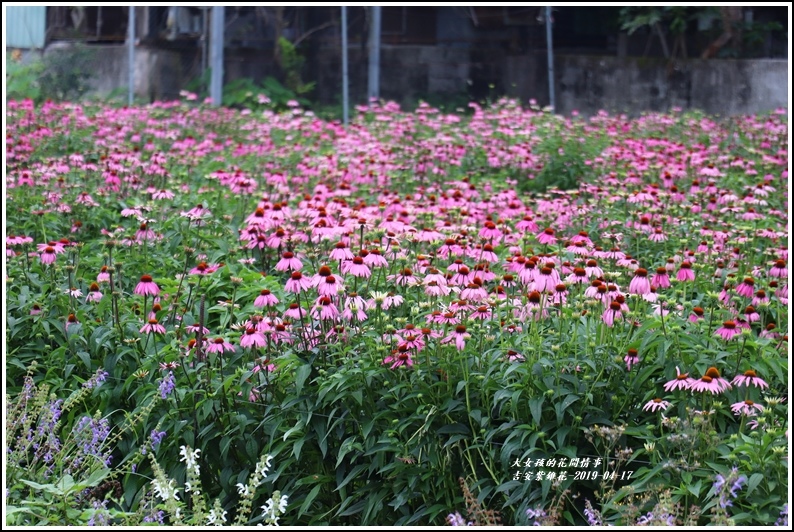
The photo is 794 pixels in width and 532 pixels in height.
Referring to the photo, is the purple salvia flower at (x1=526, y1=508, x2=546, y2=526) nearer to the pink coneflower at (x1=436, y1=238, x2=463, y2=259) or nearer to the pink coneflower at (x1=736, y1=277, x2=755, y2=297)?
the pink coneflower at (x1=736, y1=277, x2=755, y2=297)

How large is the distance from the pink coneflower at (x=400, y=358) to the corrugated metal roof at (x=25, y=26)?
14.4 meters

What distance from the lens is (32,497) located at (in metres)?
2.76

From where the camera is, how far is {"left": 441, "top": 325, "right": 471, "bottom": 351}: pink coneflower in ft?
9.75

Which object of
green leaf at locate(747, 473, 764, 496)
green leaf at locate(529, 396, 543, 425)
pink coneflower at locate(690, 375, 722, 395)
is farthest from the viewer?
green leaf at locate(529, 396, 543, 425)

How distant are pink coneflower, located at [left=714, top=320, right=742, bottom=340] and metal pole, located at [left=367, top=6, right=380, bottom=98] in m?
9.63

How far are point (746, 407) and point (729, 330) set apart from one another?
1.12ft

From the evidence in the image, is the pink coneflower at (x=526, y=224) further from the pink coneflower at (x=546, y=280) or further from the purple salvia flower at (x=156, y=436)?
the purple salvia flower at (x=156, y=436)

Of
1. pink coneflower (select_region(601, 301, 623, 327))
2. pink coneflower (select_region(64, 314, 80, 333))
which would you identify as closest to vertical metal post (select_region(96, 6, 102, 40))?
pink coneflower (select_region(64, 314, 80, 333))

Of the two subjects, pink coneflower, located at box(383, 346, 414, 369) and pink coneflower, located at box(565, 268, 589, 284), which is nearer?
pink coneflower, located at box(383, 346, 414, 369)

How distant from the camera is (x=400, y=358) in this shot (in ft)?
9.86

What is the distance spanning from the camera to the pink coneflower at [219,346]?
10.5ft

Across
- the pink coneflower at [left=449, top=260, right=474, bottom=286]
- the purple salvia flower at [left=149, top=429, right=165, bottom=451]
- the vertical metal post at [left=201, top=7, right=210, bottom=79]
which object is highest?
the vertical metal post at [left=201, top=7, right=210, bottom=79]

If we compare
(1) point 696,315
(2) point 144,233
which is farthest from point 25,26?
(1) point 696,315

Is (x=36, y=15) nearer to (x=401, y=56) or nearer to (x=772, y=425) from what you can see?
(x=401, y=56)
